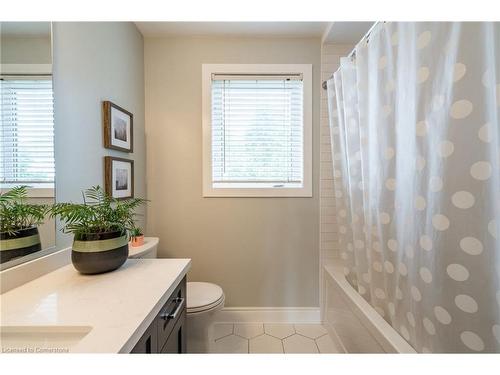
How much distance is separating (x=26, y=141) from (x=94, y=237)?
0.46m

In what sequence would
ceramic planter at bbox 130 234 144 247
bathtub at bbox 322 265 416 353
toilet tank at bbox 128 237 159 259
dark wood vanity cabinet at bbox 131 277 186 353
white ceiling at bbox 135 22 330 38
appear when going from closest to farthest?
dark wood vanity cabinet at bbox 131 277 186 353 → bathtub at bbox 322 265 416 353 → toilet tank at bbox 128 237 159 259 → ceramic planter at bbox 130 234 144 247 → white ceiling at bbox 135 22 330 38

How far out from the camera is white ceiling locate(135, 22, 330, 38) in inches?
63.6

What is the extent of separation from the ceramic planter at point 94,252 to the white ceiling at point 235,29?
1613mm

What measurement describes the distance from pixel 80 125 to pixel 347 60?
153cm

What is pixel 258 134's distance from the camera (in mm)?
1802

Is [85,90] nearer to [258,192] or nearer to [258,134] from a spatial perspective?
[258,134]

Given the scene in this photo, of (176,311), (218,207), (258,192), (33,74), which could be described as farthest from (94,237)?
(258,192)

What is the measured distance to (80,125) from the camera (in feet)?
3.69

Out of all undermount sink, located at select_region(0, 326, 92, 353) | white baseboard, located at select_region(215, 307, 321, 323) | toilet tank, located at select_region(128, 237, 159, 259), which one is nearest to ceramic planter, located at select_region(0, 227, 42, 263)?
undermount sink, located at select_region(0, 326, 92, 353)

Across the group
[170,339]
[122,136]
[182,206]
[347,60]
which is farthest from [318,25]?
[170,339]

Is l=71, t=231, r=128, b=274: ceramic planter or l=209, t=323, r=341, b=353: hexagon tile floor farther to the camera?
l=209, t=323, r=341, b=353: hexagon tile floor

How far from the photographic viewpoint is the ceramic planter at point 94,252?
2.73 ft

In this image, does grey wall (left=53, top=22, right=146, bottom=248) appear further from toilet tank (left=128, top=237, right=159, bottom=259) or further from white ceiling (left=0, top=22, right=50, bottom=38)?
toilet tank (left=128, top=237, right=159, bottom=259)

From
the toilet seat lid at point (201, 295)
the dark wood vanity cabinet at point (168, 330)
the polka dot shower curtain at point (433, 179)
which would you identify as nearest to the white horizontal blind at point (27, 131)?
the dark wood vanity cabinet at point (168, 330)
